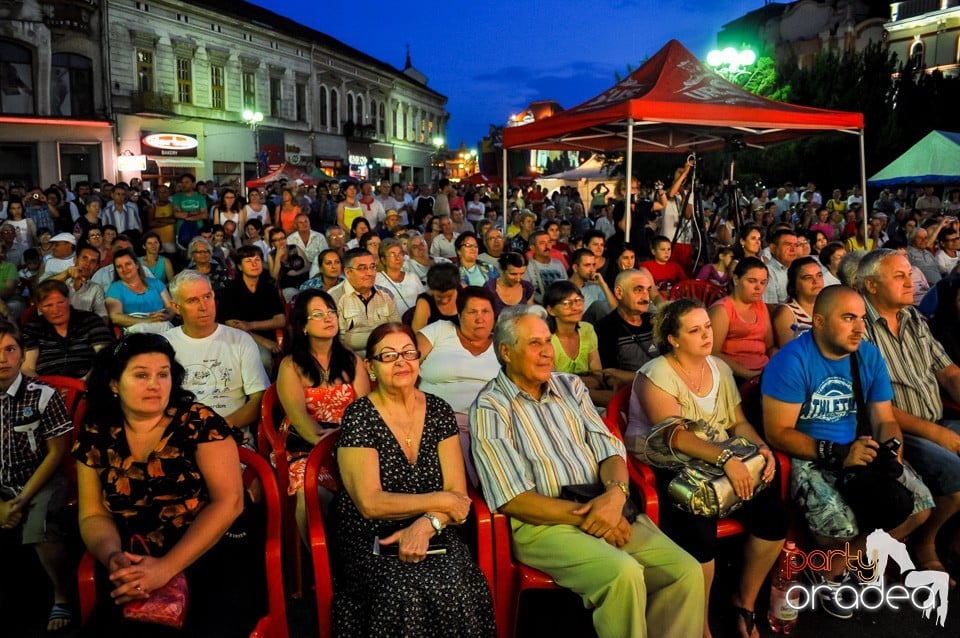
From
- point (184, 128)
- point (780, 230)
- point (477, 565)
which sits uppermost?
point (184, 128)

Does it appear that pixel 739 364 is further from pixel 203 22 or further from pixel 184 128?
pixel 203 22

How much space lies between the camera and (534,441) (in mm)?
2783

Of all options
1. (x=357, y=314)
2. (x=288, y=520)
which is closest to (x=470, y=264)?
(x=357, y=314)

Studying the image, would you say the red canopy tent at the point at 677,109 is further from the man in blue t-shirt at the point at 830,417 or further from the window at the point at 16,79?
the window at the point at 16,79

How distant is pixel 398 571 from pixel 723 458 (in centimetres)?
133

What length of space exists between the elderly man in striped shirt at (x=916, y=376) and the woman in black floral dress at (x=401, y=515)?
221 cm

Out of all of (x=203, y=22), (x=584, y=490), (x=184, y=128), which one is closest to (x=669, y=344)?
(x=584, y=490)

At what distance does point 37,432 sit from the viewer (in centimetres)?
297

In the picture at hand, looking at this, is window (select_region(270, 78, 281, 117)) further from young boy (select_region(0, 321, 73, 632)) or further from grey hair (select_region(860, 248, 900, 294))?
grey hair (select_region(860, 248, 900, 294))

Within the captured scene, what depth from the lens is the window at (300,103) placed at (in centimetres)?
3447

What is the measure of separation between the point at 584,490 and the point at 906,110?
Answer: 28.6 m

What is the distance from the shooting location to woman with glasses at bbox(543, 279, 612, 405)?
4.16 meters

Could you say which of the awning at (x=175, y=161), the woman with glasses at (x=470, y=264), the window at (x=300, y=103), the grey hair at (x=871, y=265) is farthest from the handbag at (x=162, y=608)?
the window at (x=300, y=103)

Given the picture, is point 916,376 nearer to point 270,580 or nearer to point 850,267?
point 850,267
